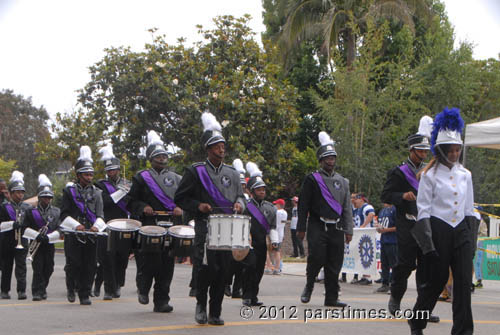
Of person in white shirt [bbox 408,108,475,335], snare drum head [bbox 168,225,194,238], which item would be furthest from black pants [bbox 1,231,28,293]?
person in white shirt [bbox 408,108,475,335]

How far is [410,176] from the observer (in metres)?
9.82

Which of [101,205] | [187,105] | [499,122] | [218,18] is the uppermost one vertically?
[218,18]

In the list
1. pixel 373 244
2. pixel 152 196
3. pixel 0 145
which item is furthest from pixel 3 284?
pixel 0 145

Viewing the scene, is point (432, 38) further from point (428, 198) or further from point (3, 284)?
point (428, 198)

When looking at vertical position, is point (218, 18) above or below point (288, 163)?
above

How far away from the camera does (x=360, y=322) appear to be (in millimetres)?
9070

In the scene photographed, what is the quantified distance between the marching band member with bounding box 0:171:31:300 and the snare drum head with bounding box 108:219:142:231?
10.1 feet

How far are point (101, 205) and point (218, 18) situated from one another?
18108 mm

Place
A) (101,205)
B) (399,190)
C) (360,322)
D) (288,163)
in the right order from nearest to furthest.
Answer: (360,322)
(399,190)
(101,205)
(288,163)

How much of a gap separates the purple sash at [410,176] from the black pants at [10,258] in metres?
6.69

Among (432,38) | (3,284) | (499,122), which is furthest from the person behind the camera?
(432,38)

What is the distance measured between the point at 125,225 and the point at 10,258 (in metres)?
3.96

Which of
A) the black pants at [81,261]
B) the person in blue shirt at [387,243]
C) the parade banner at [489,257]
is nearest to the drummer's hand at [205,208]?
the black pants at [81,261]

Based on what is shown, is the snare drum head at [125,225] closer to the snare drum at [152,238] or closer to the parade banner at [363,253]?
the snare drum at [152,238]
